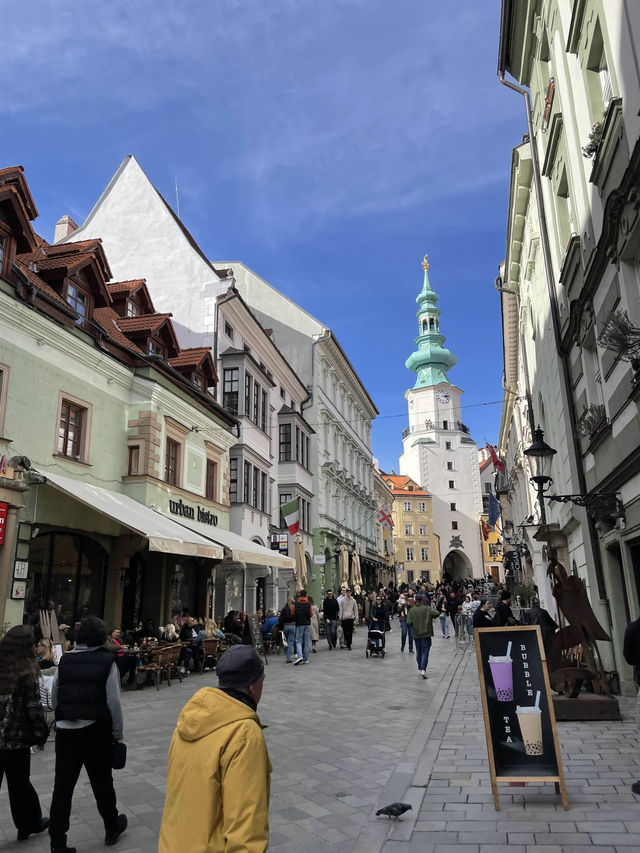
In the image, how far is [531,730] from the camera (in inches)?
220

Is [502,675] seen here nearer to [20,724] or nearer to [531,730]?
[531,730]

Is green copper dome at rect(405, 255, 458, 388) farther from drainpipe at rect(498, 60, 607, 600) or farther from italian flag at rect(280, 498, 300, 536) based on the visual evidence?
drainpipe at rect(498, 60, 607, 600)

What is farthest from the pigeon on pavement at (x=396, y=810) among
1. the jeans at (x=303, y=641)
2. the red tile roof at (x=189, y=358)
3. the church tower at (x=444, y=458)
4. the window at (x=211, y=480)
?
the church tower at (x=444, y=458)

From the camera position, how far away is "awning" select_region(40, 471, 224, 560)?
44.3 feet

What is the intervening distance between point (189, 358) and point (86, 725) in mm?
18212

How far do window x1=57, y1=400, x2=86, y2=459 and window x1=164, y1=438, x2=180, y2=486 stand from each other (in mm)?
3236

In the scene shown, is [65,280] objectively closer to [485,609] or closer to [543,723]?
[485,609]

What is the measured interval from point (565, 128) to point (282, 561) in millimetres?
15361

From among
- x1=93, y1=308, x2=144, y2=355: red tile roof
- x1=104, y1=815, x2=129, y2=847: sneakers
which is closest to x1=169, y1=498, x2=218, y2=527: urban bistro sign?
x1=93, y1=308, x2=144, y2=355: red tile roof

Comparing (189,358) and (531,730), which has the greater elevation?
(189,358)

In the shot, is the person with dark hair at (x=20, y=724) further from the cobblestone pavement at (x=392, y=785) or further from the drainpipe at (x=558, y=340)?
the drainpipe at (x=558, y=340)

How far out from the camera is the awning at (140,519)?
13492 mm

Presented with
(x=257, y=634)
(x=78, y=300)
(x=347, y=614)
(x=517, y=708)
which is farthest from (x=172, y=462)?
(x=517, y=708)

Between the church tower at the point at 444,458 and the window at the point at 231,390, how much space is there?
65040mm
